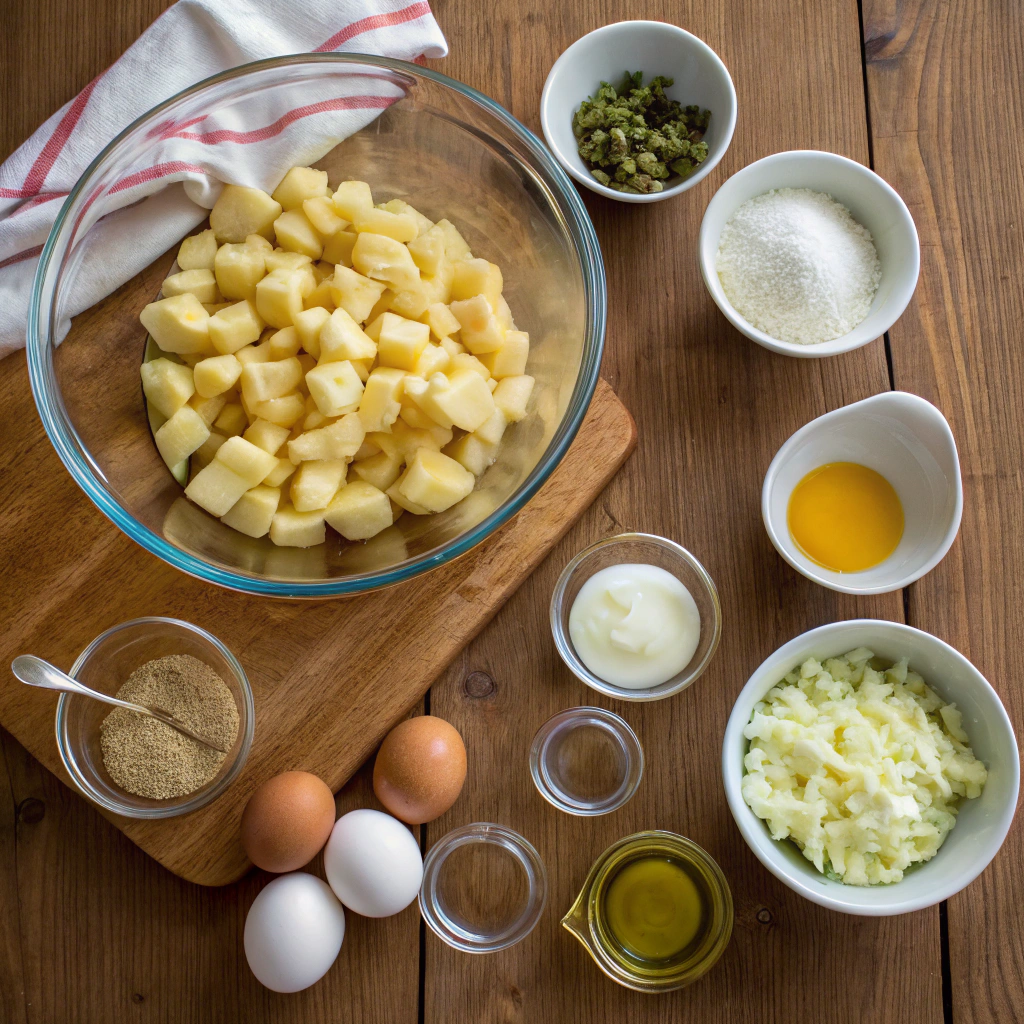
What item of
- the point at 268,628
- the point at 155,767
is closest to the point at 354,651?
the point at 268,628

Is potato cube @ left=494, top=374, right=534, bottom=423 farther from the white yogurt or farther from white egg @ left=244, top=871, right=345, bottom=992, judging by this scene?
white egg @ left=244, top=871, right=345, bottom=992

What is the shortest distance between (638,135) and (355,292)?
0.64 m

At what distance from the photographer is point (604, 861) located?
162 centimetres

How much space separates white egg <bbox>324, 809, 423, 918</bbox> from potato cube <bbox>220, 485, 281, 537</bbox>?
1.80 feet

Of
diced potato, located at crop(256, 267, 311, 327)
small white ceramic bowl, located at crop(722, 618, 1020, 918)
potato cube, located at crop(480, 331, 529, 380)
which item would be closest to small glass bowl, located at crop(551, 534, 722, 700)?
small white ceramic bowl, located at crop(722, 618, 1020, 918)

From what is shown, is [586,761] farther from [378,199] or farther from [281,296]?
[378,199]

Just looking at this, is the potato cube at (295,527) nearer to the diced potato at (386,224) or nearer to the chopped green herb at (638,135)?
the diced potato at (386,224)

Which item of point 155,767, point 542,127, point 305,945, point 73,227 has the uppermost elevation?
point 73,227


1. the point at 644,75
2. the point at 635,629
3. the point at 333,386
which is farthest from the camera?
the point at 644,75

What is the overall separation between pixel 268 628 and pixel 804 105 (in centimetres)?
148

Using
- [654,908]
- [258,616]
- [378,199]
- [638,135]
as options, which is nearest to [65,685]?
[258,616]

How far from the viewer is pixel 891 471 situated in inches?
65.5

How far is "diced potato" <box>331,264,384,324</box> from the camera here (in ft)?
4.72

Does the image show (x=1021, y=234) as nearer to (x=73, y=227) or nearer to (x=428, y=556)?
(x=428, y=556)
